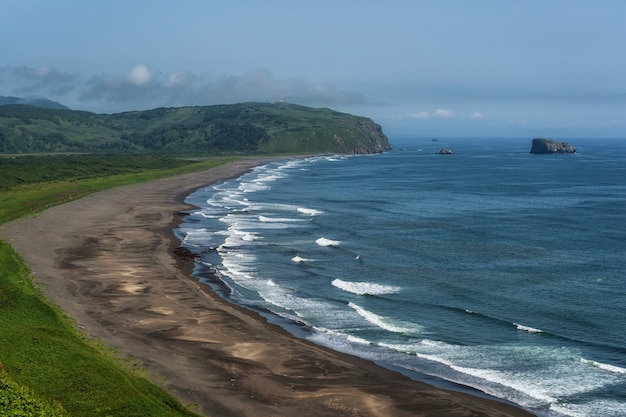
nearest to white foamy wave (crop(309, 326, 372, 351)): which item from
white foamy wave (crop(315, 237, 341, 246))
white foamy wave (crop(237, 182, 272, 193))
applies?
white foamy wave (crop(315, 237, 341, 246))

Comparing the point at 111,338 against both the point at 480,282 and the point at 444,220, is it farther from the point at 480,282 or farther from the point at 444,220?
the point at 444,220

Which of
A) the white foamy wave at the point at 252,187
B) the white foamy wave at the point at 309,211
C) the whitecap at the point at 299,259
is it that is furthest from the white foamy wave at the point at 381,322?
the white foamy wave at the point at 252,187

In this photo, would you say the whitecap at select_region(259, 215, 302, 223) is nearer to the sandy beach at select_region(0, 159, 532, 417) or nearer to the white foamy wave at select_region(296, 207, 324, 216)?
the white foamy wave at select_region(296, 207, 324, 216)

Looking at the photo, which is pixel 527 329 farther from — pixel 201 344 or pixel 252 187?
pixel 252 187

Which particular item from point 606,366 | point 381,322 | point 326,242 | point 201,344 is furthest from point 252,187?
point 606,366

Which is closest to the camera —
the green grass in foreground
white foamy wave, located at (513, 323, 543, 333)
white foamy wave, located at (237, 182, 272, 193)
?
the green grass in foreground
